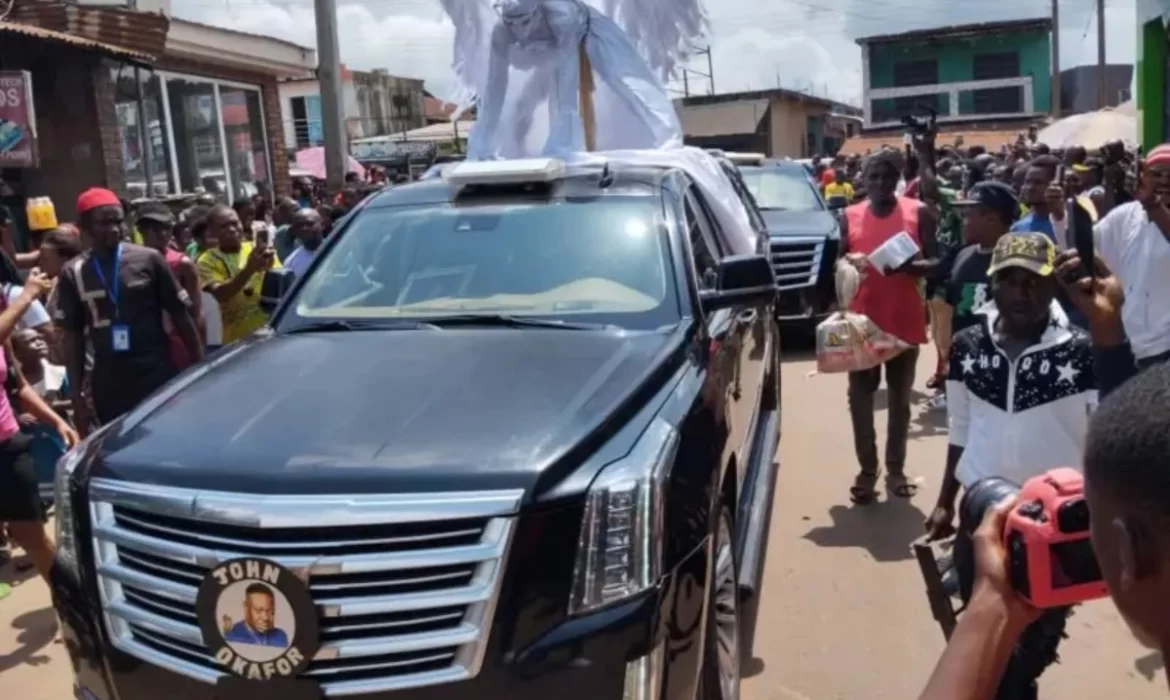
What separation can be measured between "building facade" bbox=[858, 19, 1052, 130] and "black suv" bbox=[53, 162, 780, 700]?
4512cm

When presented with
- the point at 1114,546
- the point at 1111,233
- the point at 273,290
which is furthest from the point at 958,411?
the point at 273,290

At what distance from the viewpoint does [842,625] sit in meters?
4.45

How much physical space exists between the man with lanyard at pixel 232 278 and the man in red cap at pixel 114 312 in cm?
145

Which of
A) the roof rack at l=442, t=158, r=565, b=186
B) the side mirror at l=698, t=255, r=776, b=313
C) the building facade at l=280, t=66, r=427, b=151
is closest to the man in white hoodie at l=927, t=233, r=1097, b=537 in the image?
the side mirror at l=698, t=255, r=776, b=313

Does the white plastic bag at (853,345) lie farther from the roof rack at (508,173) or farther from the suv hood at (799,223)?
the suv hood at (799,223)

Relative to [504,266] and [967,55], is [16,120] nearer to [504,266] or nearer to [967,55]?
[504,266]

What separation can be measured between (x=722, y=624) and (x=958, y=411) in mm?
1014

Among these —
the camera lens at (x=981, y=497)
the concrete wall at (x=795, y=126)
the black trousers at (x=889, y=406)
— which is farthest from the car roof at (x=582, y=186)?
the concrete wall at (x=795, y=126)

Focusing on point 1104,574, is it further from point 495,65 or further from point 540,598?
point 495,65

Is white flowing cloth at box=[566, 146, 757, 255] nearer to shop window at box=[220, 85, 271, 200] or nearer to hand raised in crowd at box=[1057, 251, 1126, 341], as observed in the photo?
hand raised in crowd at box=[1057, 251, 1126, 341]

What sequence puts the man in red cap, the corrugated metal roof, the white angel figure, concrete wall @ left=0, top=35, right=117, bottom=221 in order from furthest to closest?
concrete wall @ left=0, top=35, right=117, bottom=221 → the corrugated metal roof → the white angel figure → the man in red cap

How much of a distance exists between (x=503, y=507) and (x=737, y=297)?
1.62 meters

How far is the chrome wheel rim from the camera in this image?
340 cm

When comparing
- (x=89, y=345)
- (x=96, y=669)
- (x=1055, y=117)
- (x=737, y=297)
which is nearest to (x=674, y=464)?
(x=737, y=297)
